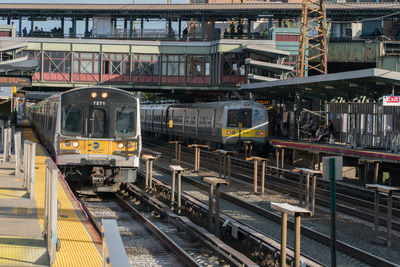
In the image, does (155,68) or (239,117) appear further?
(155,68)

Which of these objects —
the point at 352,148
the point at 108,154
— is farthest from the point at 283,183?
the point at 108,154

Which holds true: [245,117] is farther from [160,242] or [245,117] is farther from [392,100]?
[160,242]

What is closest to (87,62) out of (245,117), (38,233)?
(245,117)

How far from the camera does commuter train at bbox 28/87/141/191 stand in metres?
16.5

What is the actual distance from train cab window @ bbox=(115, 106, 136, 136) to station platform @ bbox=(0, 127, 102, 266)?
3.18 m

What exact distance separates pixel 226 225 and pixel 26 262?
565 centimetres

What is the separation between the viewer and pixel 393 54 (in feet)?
155

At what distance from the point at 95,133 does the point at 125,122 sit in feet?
2.70

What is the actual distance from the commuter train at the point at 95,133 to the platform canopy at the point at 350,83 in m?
7.63

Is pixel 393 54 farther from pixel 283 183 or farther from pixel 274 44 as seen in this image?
pixel 283 183

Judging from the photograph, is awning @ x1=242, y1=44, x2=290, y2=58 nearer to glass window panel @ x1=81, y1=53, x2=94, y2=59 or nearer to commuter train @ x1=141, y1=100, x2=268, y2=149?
commuter train @ x1=141, y1=100, x2=268, y2=149

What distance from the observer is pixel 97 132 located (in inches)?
656

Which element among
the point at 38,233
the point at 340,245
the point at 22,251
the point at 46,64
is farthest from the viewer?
the point at 46,64

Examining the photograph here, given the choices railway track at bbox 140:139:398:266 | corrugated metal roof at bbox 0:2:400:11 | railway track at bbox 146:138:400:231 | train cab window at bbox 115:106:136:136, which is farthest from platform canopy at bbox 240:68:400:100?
corrugated metal roof at bbox 0:2:400:11
